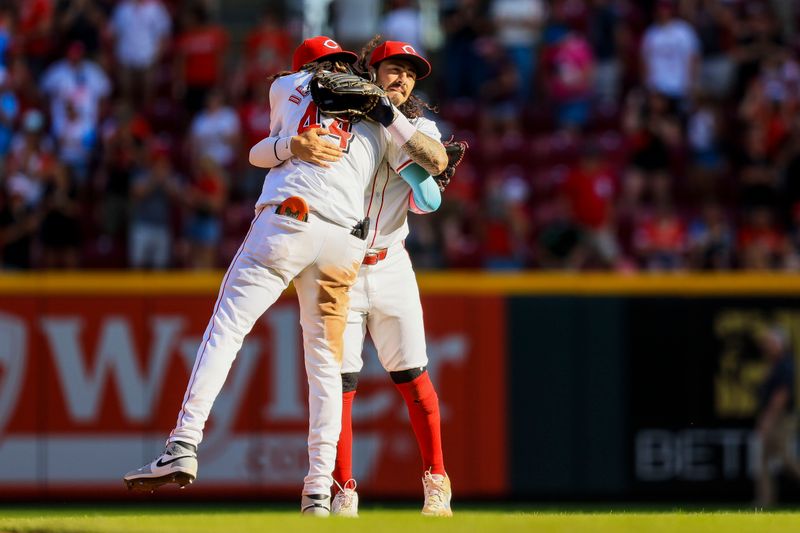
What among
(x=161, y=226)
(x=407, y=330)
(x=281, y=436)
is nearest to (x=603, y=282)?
(x=281, y=436)

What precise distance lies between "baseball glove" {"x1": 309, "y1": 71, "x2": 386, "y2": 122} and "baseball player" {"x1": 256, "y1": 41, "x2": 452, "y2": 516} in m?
0.50

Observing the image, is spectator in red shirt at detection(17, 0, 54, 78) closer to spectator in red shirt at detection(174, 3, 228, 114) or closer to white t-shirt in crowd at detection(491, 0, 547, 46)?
spectator in red shirt at detection(174, 3, 228, 114)

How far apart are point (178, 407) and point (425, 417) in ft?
17.7

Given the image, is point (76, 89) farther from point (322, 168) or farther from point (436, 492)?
point (322, 168)

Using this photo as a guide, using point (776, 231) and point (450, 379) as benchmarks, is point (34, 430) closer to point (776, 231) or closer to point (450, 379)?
point (450, 379)

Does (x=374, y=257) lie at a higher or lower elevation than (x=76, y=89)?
lower

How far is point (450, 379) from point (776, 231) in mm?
3871

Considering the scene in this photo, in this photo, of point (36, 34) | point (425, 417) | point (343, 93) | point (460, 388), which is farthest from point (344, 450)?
point (36, 34)

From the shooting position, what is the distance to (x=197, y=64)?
1642cm

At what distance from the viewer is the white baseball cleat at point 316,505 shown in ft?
21.9

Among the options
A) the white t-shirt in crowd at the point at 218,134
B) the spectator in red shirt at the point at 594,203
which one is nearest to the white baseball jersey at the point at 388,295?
the spectator in red shirt at the point at 594,203

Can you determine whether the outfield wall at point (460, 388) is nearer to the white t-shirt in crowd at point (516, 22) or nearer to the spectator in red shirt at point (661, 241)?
the spectator in red shirt at point (661, 241)

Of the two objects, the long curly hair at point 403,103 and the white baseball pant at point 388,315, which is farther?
the white baseball pant at point 388,315

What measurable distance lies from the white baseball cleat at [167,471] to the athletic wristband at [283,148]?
4.62ft
